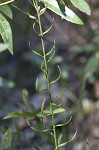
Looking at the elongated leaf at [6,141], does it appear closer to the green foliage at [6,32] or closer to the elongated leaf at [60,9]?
the green foliage at [6,32]

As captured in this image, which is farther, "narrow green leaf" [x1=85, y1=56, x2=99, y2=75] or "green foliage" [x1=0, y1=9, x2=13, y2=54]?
"narrow green leaf" [x1=85, y1=56, x2=99, y2=75]

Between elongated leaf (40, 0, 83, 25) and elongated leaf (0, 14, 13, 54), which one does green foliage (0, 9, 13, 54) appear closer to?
elongated leaf (0, 14, 13, 54)

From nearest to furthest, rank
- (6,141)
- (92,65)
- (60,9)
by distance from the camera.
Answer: (60,9), (6,141), (92,65)

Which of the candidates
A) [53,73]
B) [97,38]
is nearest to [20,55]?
[53,73]

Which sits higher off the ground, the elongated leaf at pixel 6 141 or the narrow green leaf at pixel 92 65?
the elongated leaf at pixel 6 141

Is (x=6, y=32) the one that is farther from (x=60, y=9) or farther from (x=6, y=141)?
Result: (x=6, y=141)

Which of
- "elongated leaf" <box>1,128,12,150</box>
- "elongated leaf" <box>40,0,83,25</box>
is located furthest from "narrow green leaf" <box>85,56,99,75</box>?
"elongated leaf" <box>40,0,83,25</box>

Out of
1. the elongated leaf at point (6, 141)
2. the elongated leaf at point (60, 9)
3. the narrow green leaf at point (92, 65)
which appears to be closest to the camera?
the elongated leaf at point (60, 9)

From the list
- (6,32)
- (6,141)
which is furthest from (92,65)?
(6,32)

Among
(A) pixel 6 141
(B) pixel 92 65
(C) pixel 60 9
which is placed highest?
(C) pixel 60 9

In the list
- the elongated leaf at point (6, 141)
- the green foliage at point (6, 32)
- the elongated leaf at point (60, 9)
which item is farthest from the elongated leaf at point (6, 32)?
the elongated leaf at point (6, 141)

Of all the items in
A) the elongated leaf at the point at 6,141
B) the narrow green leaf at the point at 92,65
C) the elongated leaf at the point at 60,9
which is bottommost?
the narrow green leaf at the point at 92,65

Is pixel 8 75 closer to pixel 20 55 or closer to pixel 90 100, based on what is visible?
pixel 20 55
